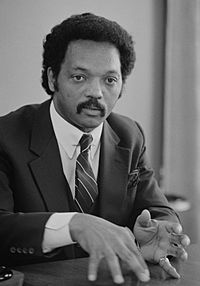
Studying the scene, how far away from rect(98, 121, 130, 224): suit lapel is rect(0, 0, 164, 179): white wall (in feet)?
3.97

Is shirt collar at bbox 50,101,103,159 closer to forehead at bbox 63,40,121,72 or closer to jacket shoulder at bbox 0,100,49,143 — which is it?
jacket shoulder at bbox 0,100,49,143

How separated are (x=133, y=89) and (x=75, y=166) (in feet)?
5.96

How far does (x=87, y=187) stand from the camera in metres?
1.96

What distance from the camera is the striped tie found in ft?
6.37

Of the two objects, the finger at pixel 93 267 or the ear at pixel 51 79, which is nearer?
the finger at pixel 93 267

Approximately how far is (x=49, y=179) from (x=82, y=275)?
0.49m

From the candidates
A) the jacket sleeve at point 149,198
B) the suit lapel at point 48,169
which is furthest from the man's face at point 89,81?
the jacket sleeve at point 149,198

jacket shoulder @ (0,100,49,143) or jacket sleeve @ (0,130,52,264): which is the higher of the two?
jacket shoulder @ (0,100,49,143)

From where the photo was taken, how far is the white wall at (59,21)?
3150 mm

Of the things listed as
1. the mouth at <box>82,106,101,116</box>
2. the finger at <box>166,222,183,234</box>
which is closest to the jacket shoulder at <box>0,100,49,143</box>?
the mouth at <box>82,106,101,116</box>

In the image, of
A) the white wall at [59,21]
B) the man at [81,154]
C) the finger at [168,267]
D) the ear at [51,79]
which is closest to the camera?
the finger at [168,267]

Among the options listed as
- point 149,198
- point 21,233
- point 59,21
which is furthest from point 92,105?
point 59,21

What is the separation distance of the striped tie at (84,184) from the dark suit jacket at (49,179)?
0.09ft

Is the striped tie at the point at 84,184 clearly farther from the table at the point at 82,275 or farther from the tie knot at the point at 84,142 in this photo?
the table at the point at 82,275
